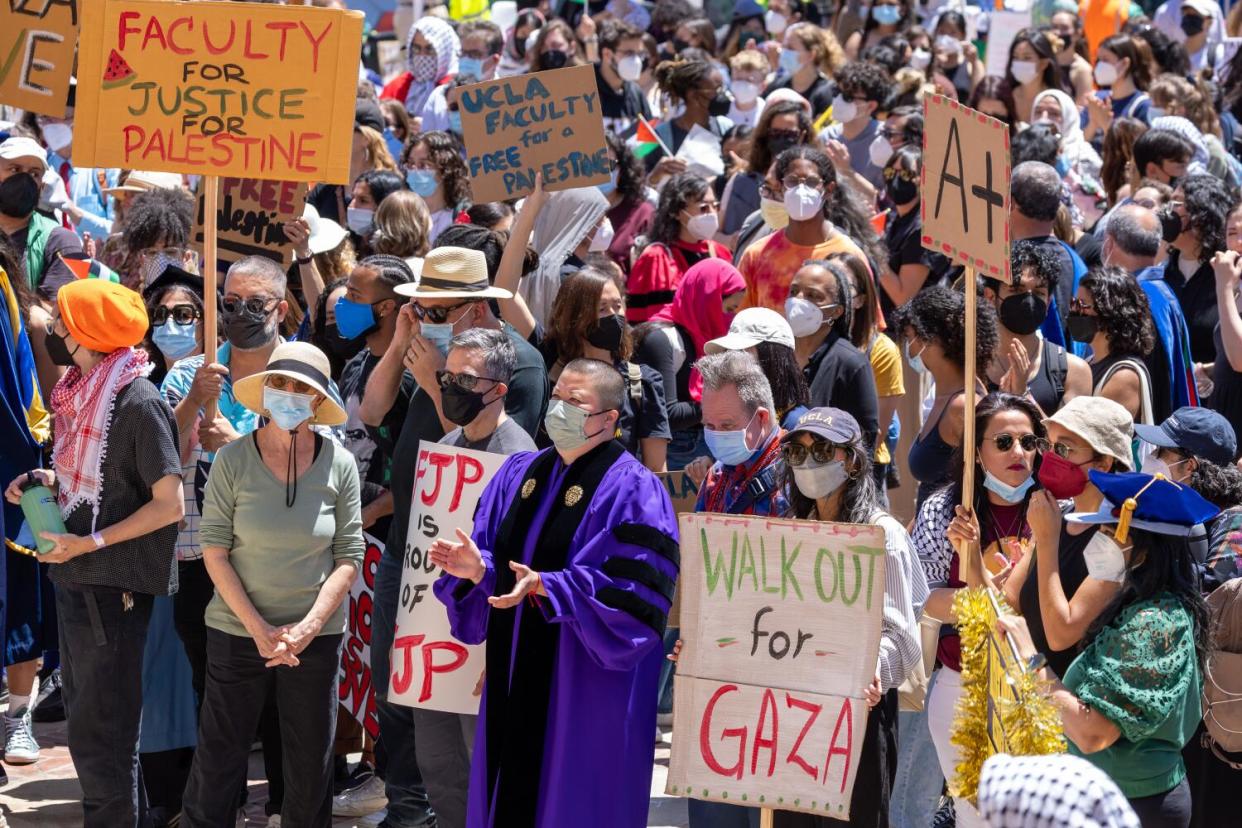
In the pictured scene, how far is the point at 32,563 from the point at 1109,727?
5002 millimetres

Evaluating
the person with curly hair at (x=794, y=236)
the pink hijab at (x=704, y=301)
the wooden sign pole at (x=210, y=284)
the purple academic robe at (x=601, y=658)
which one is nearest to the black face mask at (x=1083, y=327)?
the person with curly hair at (x=794, y=236)

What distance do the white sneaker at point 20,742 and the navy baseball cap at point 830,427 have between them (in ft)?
13.4

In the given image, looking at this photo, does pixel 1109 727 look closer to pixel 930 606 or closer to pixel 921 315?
pixel 930 606

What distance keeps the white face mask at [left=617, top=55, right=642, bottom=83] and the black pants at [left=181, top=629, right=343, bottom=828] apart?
8839 millimetres

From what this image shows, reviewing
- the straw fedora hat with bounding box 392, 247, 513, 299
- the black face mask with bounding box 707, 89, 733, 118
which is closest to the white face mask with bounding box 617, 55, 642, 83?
the black face mask with bounding box 707, 89, 733, 118

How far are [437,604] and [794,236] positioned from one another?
11.8 ft

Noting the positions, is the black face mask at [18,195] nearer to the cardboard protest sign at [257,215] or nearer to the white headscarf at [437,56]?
the cardboard protest sign at [257,215]

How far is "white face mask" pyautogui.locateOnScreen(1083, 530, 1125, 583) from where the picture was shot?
4.80 metres

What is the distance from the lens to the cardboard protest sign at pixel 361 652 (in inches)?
284

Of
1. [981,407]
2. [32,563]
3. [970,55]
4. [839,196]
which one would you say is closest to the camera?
[981,407]

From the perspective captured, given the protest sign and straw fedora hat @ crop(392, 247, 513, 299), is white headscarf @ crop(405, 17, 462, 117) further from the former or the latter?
straw fedora hat @ crop(392, 247, 513, 299)

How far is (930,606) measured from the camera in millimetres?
5828

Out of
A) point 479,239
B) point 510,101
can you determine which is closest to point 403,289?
point 479,239

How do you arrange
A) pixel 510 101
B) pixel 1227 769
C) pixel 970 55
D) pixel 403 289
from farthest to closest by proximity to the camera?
1. pixel 970 55
2. pixel 510 101
3. pixel 403 289
4. pixel 1227 769
